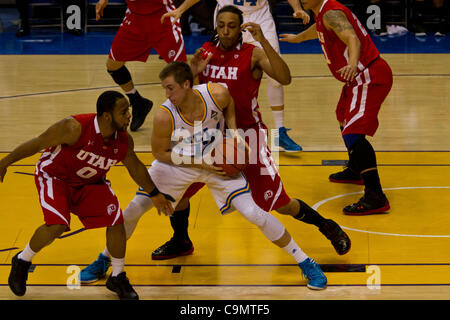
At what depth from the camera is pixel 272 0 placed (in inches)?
538

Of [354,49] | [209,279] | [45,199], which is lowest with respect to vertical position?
[209,279]

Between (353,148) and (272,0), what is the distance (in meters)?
7.76

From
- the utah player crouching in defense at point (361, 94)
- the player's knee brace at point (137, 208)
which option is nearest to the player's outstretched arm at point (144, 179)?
the player's knee brace at point (137, 208)

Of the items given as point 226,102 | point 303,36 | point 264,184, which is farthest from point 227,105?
point 303,36

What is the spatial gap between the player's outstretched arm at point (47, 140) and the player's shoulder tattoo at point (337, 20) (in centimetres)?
250

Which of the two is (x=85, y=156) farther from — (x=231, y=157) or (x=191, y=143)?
(x=231, y=157)

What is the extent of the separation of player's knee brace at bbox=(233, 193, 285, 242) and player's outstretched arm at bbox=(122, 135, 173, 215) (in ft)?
1.63

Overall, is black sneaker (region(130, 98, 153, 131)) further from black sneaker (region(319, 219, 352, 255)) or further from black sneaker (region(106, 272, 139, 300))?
black sneaker (region(106, 272, 139, 300))

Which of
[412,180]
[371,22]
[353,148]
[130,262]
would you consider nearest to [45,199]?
[130,262]

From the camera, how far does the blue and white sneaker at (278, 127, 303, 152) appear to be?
320 inches

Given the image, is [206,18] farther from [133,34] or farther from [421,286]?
[421,286]

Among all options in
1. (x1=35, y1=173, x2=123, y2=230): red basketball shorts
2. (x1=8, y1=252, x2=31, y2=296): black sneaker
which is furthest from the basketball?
(x1=8, y1=252, x2=31, y2=296): black sneaker

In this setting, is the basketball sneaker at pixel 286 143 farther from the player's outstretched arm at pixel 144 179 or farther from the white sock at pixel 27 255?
the white sock at pixel 27 255

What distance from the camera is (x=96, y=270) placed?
5.26 metres
